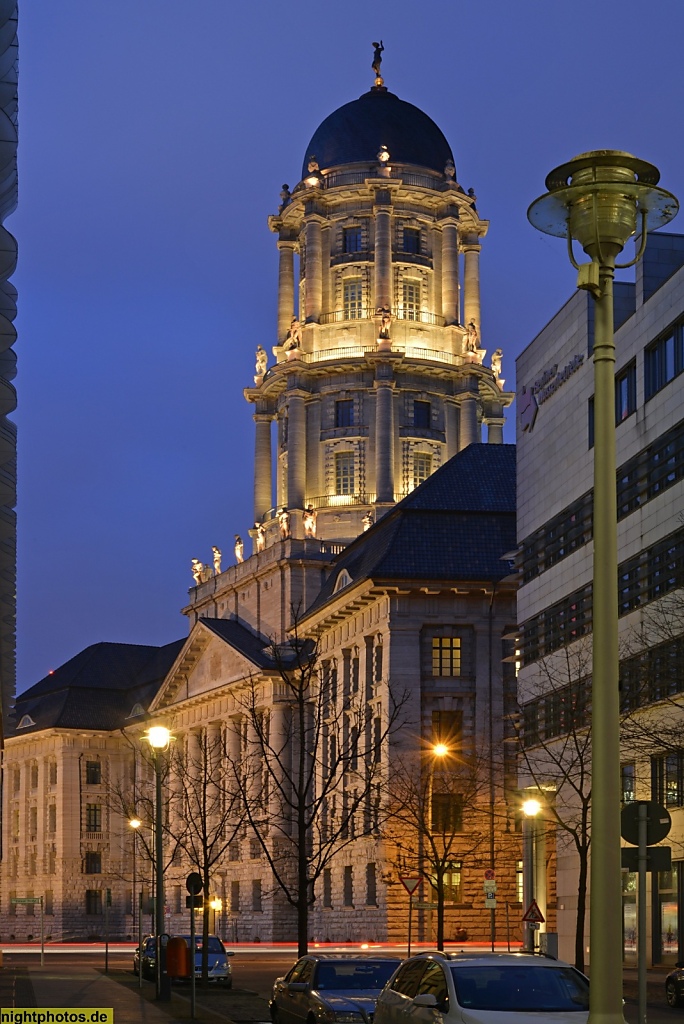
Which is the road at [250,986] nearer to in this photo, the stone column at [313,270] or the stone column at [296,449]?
the stone column at [296,449]

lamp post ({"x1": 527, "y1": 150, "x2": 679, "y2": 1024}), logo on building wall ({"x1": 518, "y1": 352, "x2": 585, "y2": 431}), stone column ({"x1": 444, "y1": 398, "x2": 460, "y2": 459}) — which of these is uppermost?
stone column ({"x1": 444, "y1": 398, "x2": 460, "y2": 459})

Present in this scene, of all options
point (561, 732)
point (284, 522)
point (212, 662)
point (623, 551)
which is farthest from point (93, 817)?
point (623, 551)

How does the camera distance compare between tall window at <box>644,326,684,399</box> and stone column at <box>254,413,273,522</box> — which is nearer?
tall window at <box>644,326,684,399</box>

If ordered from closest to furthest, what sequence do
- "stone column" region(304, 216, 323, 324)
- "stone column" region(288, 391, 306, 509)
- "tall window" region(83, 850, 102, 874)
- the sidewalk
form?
the sidewalk < "stone column" region(288, 391, 306, 509) < "stone column" region(304, 216, 323, 324) < "tall window" region(83, 850, 102, 874)

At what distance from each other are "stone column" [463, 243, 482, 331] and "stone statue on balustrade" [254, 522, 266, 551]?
65.1ft

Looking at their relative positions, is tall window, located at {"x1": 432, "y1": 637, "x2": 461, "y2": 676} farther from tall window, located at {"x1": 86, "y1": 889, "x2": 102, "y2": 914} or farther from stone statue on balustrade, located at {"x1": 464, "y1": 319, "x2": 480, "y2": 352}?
tall window, located at {"x1": 86, "y1": 889, "x2": 102, "y2": 914}

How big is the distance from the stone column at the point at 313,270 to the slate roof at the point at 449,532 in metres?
34.0

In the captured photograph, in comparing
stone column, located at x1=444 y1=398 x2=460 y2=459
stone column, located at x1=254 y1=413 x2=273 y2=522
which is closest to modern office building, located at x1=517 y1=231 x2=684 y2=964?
stone column, located at x1=444 y1=398 x2=460 y2=459

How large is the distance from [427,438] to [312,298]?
12.5m

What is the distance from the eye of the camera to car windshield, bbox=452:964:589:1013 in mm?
18953

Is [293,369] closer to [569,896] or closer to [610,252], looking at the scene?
[569,896]

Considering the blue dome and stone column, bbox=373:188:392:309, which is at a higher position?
the blue dome

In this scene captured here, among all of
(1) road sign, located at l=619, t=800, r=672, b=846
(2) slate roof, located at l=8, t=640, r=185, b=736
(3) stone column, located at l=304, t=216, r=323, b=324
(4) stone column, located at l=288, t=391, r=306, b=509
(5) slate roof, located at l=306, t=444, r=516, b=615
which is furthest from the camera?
(2) slate roof, located at l=8, t=640, r=185, b=736

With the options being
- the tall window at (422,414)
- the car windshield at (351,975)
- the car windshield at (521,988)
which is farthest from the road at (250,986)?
the tall window at (422,414)
